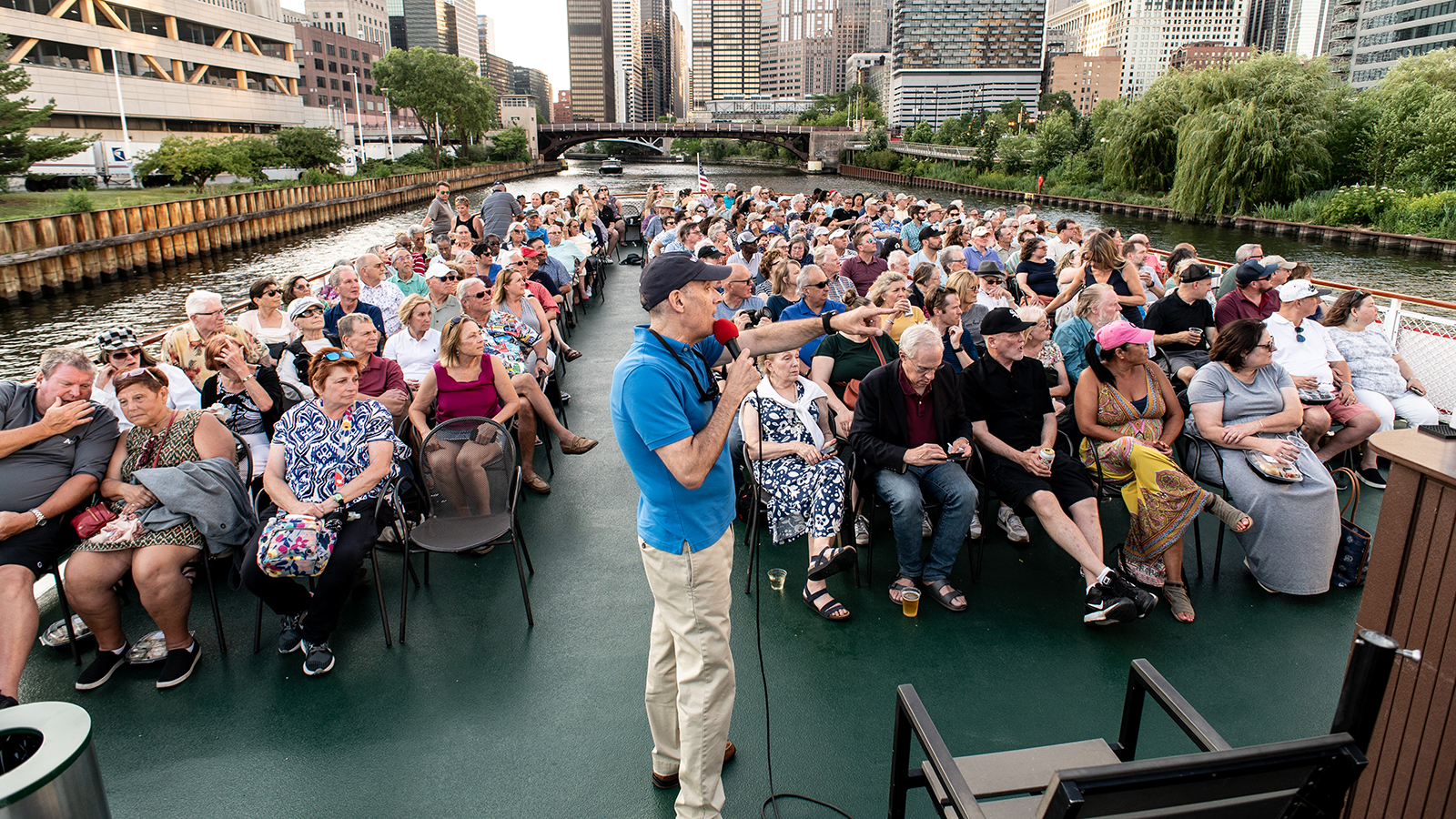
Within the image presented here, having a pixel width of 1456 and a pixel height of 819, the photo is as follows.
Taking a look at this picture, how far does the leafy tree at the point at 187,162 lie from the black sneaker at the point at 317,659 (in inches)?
1346

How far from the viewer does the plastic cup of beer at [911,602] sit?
347 cm

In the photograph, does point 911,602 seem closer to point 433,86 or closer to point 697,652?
point 697,652

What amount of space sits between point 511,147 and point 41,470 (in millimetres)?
79451

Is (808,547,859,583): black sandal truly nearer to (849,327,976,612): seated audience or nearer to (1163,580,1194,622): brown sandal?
(849,327,976,612): seated audience

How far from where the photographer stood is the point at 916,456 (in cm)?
354

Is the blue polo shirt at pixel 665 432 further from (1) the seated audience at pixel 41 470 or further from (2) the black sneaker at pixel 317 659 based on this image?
(1) the seated audience at pixel 41 470

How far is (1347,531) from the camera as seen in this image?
375 centimetres

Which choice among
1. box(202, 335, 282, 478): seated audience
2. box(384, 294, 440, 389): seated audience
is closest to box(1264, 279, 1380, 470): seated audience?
box(384, 294, 440, 389): seated audience

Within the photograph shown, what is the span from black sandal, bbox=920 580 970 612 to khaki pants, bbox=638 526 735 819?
5.38 ft

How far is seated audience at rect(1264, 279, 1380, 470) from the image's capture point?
471cm

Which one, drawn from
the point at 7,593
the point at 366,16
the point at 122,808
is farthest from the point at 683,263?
the point at 366,16

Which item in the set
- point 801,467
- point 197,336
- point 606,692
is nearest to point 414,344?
point 197,336

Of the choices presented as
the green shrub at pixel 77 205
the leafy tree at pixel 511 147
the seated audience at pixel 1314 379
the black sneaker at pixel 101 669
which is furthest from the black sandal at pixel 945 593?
the leafy tree at pixel 511 147

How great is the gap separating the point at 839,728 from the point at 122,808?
2349mm
